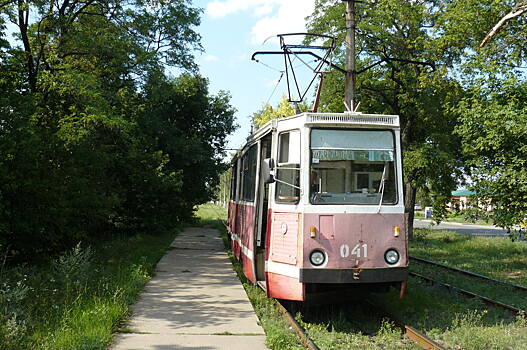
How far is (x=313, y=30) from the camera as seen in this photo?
80.2 feet

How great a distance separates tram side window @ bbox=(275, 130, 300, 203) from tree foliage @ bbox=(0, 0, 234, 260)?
5.54m

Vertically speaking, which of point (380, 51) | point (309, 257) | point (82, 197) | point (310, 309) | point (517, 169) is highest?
point (380, 51)

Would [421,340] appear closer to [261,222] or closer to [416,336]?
[416,336]

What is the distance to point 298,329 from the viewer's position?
278 inches

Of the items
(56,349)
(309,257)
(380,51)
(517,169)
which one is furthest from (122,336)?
(380,51)

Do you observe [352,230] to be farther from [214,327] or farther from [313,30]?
[313,30]

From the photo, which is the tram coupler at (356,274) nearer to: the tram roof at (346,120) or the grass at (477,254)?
the tram roof at (346,120)

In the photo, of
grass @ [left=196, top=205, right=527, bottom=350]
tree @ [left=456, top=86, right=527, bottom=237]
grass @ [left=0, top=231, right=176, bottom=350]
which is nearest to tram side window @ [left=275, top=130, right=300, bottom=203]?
grass @ [left=196, top=205, right=527, bottom=350]

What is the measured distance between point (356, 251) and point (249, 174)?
4.15 meters

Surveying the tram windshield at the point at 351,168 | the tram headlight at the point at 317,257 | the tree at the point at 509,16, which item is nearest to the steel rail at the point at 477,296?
the tram windshield at the point at 351,168

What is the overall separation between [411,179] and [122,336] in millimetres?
17691

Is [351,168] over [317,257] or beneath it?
over

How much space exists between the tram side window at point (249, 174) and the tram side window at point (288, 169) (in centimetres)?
197

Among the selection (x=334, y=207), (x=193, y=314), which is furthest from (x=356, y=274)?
(x=193, y=314)
